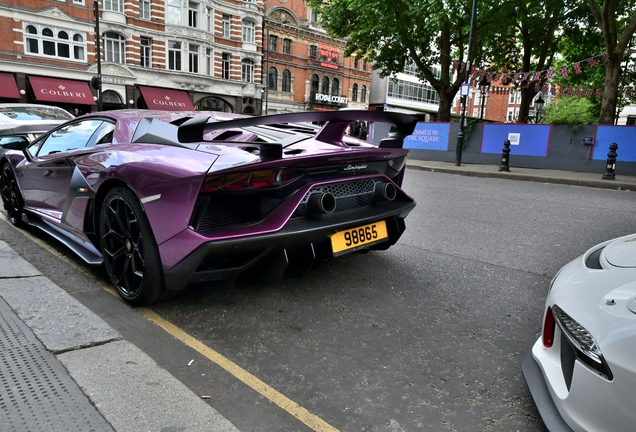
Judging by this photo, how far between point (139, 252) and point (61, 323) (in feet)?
1.86

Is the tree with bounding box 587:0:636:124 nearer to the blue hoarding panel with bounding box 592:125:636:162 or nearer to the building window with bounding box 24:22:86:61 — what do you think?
the blue hoarding panel with bounding box 592:125:636:162

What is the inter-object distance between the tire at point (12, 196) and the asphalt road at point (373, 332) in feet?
0.53

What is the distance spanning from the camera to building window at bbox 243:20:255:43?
40.6 metres

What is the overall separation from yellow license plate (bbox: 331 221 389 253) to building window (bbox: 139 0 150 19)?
→ 35.8m

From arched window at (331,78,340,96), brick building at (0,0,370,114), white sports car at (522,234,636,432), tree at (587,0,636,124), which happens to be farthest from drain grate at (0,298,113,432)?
arched window at (331,78,340,96)

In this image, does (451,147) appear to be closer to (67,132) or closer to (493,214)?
(493,214)

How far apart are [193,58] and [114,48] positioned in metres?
6.30

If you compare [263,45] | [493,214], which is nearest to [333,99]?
[263,45]

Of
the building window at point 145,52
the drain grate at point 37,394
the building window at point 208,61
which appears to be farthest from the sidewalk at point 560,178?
the building window at point 208,61

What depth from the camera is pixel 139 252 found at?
286 centimetres

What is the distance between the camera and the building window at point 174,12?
114 feet

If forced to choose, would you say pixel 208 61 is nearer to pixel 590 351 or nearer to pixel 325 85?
pixel 325 85

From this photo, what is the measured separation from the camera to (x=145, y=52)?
33875mm

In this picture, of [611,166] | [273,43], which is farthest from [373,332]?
[273,43]
